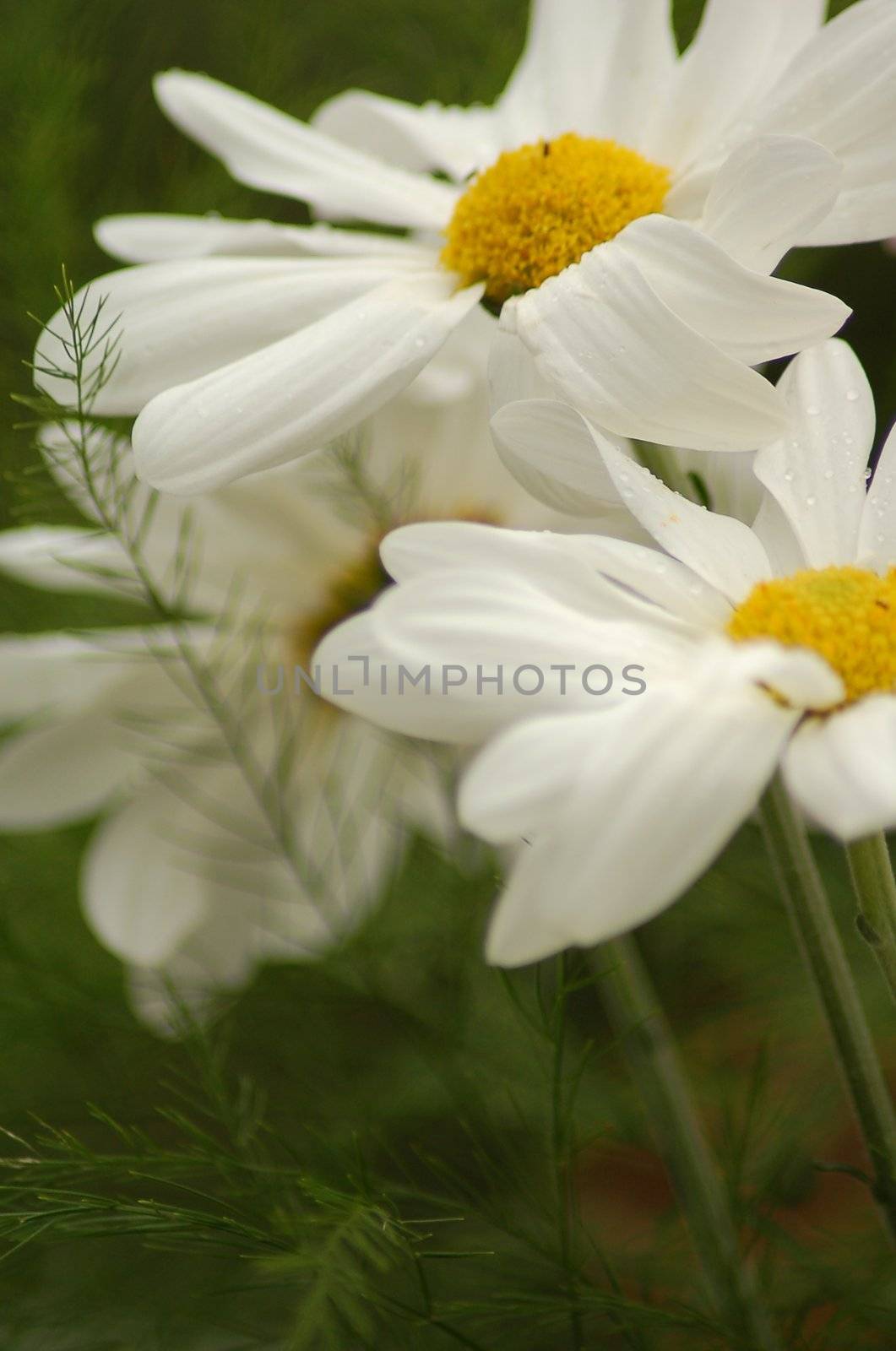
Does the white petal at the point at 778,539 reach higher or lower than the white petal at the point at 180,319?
higher

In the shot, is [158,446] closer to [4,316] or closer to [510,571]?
[510,571]

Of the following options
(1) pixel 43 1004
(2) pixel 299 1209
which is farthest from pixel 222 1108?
(1) pixel 43 1004

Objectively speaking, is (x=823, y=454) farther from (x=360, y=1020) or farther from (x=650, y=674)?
(x=360, y=1020)

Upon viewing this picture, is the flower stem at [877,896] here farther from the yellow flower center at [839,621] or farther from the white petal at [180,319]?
the white petal at [180,319]

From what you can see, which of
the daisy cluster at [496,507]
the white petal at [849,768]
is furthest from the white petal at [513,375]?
the white petal at [849,768]

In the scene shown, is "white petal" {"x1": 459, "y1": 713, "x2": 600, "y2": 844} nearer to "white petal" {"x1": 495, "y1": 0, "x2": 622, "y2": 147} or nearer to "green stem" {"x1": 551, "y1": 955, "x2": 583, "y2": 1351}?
"green stem" {"x1": 551, "y1": 955, "x2": 583, "y2": 1351}

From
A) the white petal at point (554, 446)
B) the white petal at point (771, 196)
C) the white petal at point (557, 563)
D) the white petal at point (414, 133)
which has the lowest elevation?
the white petal at point (557, 563)
